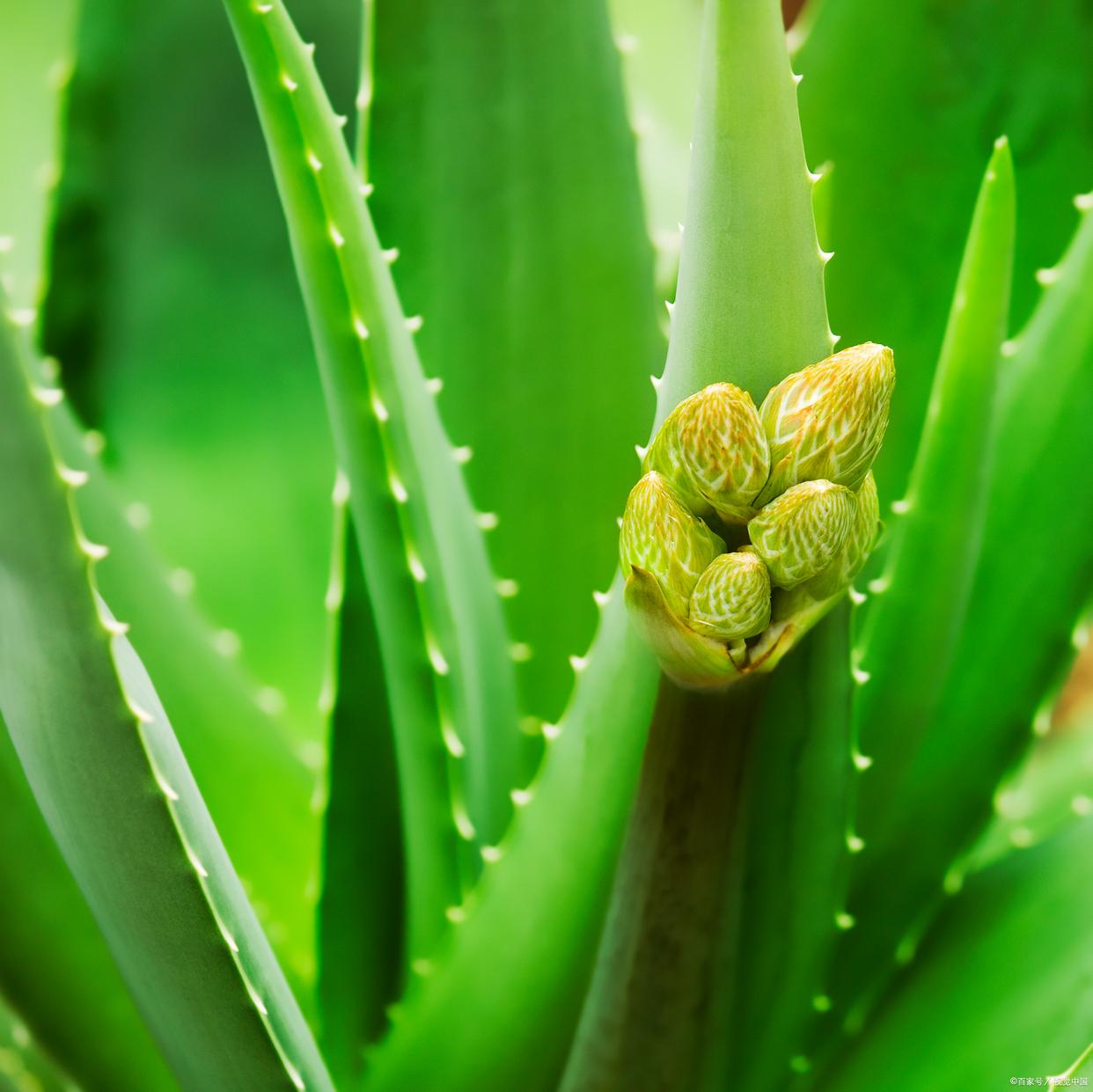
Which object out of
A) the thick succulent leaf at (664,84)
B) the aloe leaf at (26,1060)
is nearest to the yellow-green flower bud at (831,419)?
the aloe leaf at (26,1060)

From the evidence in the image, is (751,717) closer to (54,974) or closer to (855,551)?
(855,551)

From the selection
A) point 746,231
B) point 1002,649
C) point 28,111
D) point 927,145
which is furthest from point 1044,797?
point 28,111

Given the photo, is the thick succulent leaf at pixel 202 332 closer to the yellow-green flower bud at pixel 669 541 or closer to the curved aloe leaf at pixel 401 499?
the curved aloe leaf at pixel 401 499

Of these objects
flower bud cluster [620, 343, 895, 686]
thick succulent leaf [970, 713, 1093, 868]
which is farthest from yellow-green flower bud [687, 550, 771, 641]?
thick succulent leaf [970, 713, 1093, 868]

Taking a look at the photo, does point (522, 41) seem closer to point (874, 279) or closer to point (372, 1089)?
point (874, 279)

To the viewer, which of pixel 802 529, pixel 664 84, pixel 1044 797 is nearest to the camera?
pixel 802 529

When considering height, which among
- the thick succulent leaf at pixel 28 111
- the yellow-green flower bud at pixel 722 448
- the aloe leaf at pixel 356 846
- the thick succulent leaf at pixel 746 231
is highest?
the thick succulent leaf at pixel 28 111
